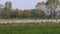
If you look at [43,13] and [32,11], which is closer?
[43,13]

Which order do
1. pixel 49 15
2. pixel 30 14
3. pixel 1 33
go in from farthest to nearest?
pixel 30 14
pixel 49 15
pixel 1 33

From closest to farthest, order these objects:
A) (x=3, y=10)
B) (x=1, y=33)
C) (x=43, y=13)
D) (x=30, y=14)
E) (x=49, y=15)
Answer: (x=1, y=33) < (x=49, y=15) < (x=43, y=13) < (x=30, y=14) < (x=3, y=10)

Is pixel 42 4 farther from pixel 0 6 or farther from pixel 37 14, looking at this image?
pixel 0 6

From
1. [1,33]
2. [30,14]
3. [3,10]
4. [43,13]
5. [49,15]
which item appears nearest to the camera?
[1,33]

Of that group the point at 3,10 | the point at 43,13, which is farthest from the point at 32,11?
the point at 3,10

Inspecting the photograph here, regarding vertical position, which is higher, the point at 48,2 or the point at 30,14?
the point at 48,2

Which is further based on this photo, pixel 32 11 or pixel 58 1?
pixel 32 11

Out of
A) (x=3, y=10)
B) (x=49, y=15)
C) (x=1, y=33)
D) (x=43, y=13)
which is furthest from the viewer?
(x=3, y=10)

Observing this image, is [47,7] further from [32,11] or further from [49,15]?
[32,11]

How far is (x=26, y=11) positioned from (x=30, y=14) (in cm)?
215

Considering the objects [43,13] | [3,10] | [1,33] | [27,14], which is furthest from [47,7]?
[1,33]

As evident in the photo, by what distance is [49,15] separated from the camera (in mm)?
42656

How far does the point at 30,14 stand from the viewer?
49.1m

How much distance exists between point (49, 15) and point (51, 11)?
117cm
